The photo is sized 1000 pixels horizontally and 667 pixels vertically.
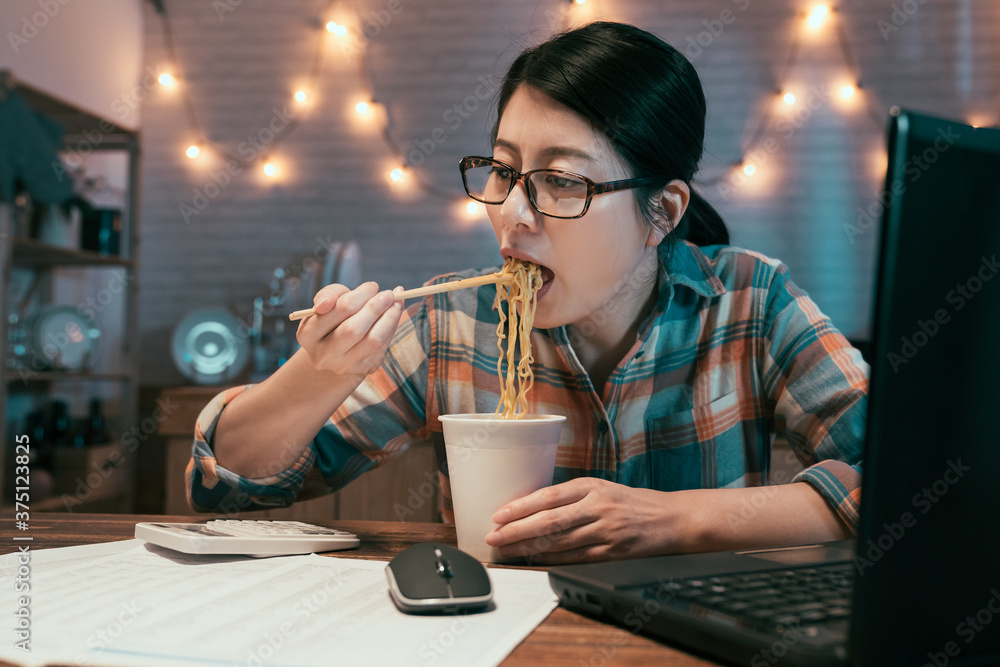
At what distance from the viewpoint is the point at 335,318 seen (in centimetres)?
93

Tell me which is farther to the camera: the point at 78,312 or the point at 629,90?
the point at 78,312

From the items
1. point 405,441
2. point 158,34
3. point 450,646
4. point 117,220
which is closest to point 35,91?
point 117,220

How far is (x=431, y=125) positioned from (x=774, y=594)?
3028 millimetres

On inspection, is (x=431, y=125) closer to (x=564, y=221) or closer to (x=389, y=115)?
(x=389, y=115)

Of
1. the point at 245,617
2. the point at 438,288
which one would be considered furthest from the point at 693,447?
the point at 245,617

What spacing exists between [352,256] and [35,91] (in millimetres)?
1237

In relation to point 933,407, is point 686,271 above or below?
above

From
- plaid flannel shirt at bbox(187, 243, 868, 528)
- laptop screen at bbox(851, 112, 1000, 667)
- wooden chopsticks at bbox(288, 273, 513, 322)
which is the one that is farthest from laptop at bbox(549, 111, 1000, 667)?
plaid flannel shirt at bbox(187, 243, 868, 528)

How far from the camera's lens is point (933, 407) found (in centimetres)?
39

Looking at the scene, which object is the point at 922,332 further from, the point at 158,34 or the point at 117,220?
the point at 158,34

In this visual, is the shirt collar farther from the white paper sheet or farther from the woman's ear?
the white paper sheet

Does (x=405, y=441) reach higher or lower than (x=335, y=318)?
lower

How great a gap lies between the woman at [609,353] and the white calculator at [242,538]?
0.18 meters

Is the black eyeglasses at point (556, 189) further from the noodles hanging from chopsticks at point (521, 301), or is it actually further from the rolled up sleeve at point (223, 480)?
the rolled up sleeve at point (223, 480)
